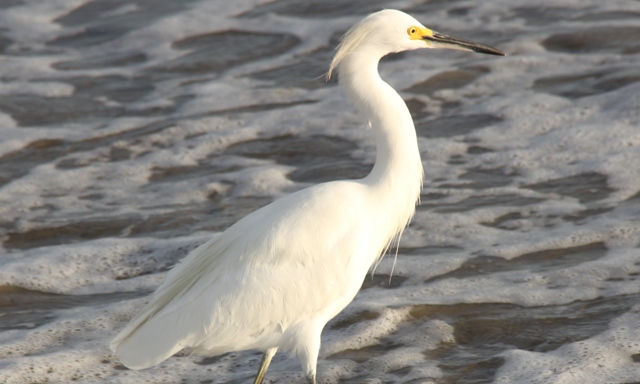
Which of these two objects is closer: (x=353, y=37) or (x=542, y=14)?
(x=353, y=37)

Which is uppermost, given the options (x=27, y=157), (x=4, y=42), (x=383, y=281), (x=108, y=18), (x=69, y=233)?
(x=108, y=18)

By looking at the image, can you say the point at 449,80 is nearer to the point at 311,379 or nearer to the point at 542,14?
the point at 542,14

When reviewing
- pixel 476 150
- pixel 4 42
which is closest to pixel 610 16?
pixel 476 150

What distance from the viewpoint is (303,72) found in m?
8.97

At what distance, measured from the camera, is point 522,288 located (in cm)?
506

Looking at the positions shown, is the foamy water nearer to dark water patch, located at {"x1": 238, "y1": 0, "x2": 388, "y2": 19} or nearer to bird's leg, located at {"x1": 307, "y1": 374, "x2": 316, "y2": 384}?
dark water patch, located at {"x1": 238, "y1": 0, "x2": 388, "y2": 19}

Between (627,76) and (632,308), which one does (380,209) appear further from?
(627,76)

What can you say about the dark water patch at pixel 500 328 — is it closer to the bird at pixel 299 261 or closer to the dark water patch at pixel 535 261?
the dark water patch at pixel 535 261

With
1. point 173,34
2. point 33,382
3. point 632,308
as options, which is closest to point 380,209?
point 632,308

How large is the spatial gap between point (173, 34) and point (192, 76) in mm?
1238

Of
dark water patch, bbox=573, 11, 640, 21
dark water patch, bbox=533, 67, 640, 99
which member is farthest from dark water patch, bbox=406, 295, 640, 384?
dark water patch, bbox=573, 11, 640, 21

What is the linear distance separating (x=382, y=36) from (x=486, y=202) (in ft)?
8.07

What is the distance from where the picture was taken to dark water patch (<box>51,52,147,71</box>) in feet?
31.1

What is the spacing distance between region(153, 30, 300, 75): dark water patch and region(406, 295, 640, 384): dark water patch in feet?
16.9
